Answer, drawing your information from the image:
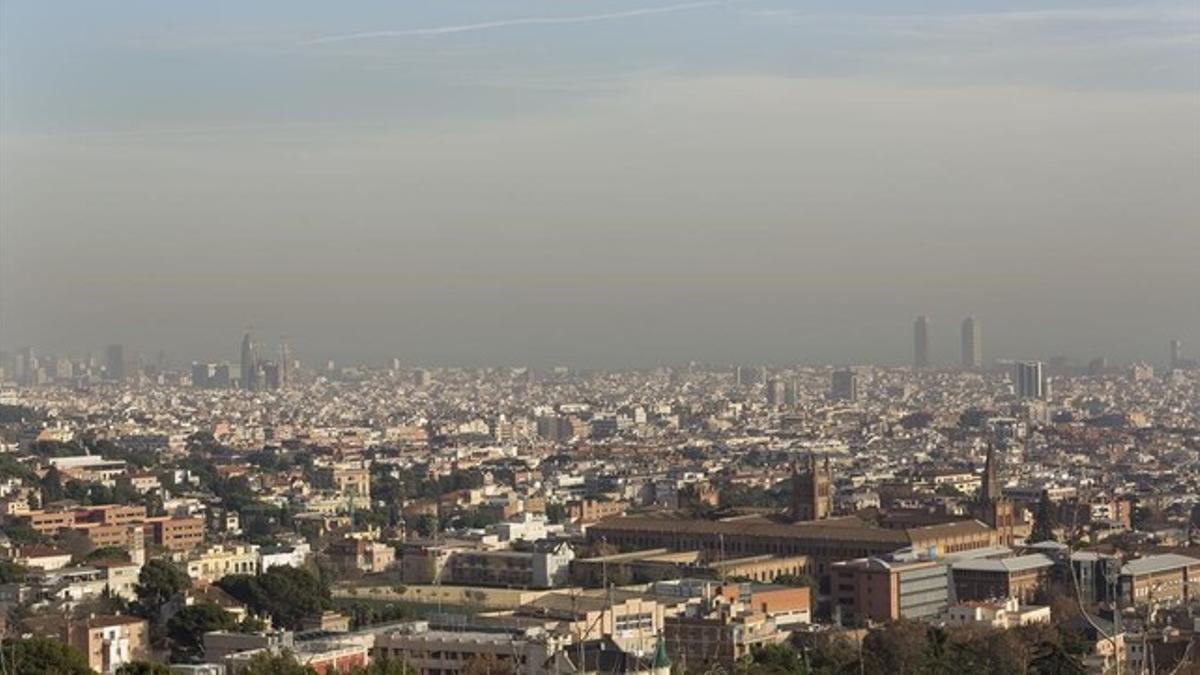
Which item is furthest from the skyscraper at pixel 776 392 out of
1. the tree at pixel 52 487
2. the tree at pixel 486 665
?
the tree at pixel 486 665

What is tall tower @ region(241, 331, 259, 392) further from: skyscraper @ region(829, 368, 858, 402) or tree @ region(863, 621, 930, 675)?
tree @ region(863, 621, 930, 675)

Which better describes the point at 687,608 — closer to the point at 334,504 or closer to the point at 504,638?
the point at 504,638

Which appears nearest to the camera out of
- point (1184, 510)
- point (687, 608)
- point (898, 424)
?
point (687, 608)

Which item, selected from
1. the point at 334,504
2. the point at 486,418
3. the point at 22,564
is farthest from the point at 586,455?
the point at 22,564

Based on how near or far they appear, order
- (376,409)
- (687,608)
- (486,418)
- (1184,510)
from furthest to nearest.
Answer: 1. (376,409)
2. (486,418)
3. (1184,510)
4. (687,608)

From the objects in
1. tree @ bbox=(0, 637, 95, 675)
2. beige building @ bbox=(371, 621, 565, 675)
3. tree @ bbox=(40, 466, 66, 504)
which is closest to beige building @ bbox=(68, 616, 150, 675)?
beige building @ bbox=(371, 621, 565, 675)

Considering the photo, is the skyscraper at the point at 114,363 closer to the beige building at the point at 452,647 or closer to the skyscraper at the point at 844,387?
the skyscraper at the point at 844,387

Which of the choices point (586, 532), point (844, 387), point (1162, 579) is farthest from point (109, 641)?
point (844, 387)
